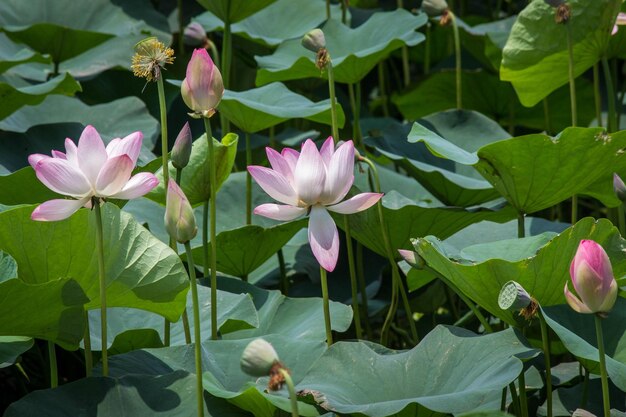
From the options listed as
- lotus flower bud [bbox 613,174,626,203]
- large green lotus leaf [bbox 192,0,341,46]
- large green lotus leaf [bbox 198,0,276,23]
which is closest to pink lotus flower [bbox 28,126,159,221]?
lotus flower bud [bbox 613,174,626,203]

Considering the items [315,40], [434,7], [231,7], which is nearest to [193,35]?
[231,7]

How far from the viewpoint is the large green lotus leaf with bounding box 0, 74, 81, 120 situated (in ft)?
6.07

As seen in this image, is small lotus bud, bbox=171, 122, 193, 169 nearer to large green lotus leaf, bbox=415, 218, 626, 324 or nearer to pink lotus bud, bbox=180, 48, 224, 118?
pink lotus bud, bbox=180, 48, 224, 118

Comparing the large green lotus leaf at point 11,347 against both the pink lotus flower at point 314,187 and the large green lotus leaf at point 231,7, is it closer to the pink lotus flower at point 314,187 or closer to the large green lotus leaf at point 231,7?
the pink lotus flower at point 314,187

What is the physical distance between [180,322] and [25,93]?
628 mm

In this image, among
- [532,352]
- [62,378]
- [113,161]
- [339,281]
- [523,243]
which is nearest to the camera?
[113,161]

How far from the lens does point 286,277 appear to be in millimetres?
1906

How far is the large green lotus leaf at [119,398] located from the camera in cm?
114

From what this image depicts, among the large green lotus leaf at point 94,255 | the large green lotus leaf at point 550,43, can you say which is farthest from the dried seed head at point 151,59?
the large green lotus leaf at point 550,43

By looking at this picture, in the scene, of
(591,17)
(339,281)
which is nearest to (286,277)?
(339,281)

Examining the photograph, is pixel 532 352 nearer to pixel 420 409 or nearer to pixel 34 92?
pixel 420 409

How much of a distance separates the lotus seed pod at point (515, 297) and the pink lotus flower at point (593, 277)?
0.12 metres

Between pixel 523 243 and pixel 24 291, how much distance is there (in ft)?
2.19

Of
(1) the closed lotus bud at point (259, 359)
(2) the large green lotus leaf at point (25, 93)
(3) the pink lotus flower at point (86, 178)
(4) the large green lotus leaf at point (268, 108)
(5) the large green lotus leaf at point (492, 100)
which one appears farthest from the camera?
(5) the large green lotus leaf at point (492, 100)
